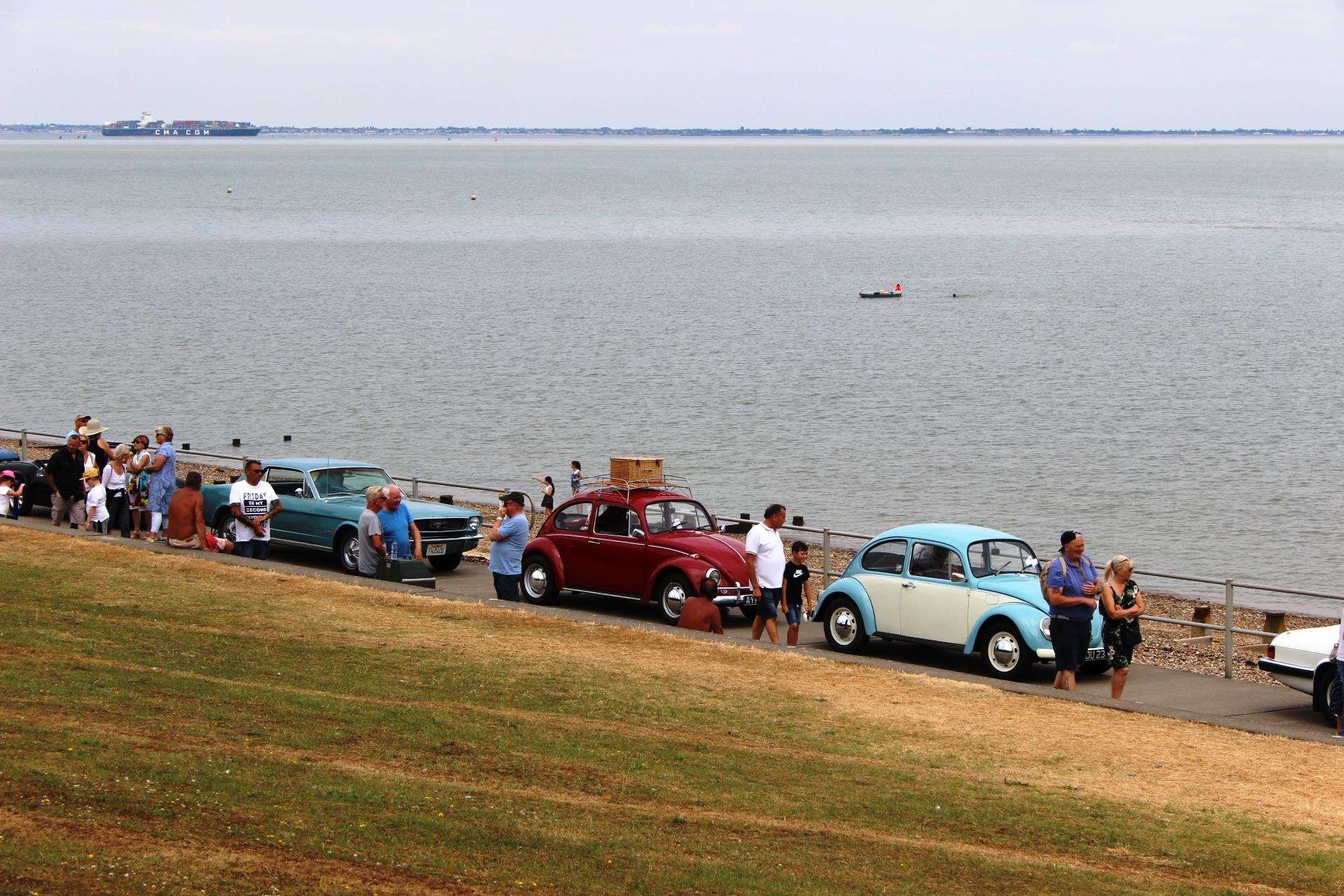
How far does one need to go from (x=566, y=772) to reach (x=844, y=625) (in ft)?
23.2

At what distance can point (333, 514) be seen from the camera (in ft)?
69.6

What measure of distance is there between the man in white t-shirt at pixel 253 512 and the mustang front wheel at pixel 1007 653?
881 centimetres

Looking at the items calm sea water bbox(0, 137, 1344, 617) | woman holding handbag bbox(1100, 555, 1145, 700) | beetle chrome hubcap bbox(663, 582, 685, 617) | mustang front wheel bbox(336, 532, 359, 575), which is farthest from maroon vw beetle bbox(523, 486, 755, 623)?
calm sea water bbox(0, 137, 1344, 617)

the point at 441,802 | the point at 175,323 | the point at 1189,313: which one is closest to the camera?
the point at 441,802

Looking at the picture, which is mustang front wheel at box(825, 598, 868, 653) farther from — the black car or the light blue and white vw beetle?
A: the black car

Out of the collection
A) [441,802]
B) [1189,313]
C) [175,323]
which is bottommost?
[441,802]

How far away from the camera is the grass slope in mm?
8531

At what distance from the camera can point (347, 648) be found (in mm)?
14266

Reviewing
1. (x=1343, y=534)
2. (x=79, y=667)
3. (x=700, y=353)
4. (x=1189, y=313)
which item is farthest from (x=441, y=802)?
(x=1189, y=313)

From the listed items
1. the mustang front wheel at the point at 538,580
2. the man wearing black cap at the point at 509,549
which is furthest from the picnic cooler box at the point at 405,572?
the mustang front wheel at the point at 538,580

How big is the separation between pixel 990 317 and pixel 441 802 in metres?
75.1

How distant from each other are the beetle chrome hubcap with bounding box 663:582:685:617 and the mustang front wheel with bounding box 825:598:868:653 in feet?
5.98

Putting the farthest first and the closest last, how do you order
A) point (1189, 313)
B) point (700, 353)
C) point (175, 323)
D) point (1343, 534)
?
point (1189, 313), point (175, 323), point (700, 353), point (1343, 534)

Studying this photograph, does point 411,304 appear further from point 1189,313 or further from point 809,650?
point 809,650
